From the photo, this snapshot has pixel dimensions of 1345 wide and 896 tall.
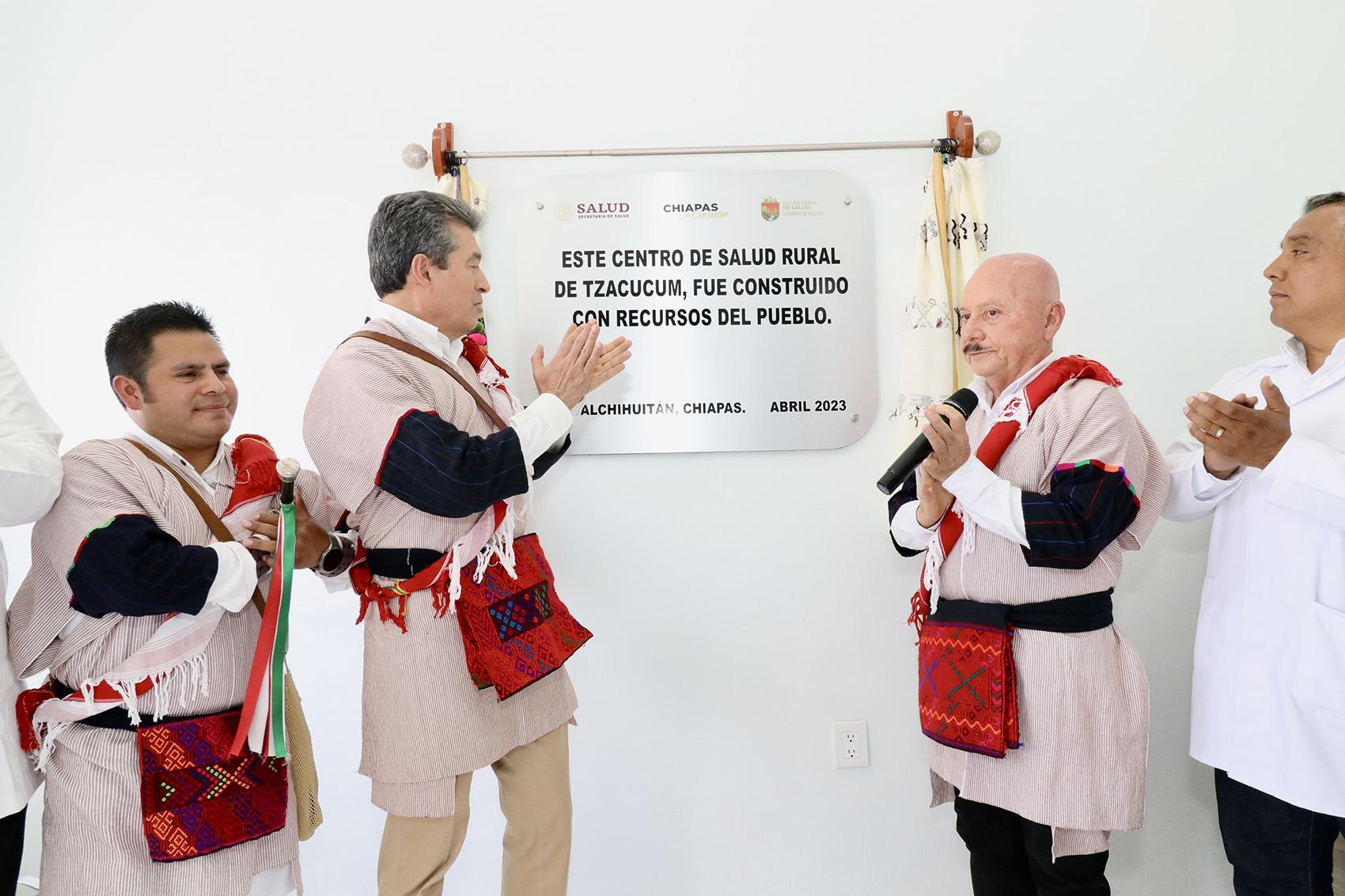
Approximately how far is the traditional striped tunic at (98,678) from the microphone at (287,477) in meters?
0.15

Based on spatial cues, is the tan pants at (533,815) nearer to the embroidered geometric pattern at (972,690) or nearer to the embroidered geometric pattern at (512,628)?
the embroidered geometric pattern at (512,628)

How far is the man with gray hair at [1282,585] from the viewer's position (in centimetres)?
161

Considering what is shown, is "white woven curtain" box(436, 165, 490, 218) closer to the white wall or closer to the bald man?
the white wall

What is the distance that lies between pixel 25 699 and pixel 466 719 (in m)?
0.68

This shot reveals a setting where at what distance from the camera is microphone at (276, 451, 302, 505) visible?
147 centimetres

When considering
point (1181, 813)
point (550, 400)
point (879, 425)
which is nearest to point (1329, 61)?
point (879, 425)

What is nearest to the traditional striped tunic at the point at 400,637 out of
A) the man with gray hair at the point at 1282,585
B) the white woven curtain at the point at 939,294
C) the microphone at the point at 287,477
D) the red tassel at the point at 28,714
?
the microphone at the point at 287,477

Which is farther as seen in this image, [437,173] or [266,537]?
[437,173]

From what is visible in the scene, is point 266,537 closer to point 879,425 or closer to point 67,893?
point 67,893

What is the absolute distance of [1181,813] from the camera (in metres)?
2.33

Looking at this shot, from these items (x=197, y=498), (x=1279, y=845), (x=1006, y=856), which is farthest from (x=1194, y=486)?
(x=197, y=498)

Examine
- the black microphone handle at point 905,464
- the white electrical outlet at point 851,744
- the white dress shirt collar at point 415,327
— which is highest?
the white dress shirt collar at point 415,327

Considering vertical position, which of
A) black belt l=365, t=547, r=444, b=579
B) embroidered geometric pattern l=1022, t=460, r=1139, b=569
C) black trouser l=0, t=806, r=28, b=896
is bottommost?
black trouser l=0, t=806, r=28, b=896

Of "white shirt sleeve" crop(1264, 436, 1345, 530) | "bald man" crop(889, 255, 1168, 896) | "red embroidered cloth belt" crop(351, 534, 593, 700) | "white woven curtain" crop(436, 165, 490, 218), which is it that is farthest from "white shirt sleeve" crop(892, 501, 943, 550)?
"white woven curtain" crop(436, 165, 490, 218)
